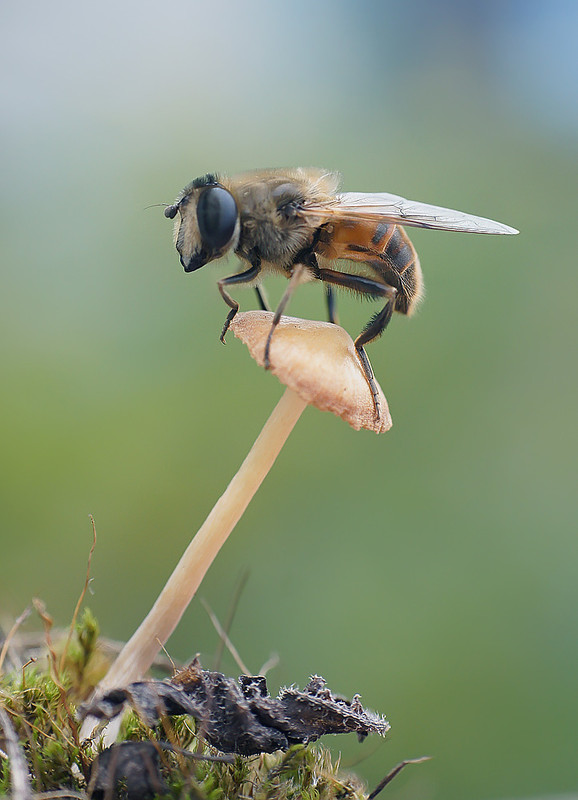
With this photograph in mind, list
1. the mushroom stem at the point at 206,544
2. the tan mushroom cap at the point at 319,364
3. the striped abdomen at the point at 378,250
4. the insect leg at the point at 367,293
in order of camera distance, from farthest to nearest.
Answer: the striped abdomen at the point at 378,250, the insect leg at the point at 367,293, the mushroom stem at the point at 206,544, the tan mushroom cap at the point at 319,364

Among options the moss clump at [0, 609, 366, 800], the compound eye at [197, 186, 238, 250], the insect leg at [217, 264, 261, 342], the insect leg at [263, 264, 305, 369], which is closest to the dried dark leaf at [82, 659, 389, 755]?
the moss clump at [0, 609, 366, 800]

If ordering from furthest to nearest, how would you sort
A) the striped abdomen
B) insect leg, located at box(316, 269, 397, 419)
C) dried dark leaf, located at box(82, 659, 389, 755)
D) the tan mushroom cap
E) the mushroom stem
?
1. the striped abdomen
2. insect leg, located at box(316, 269, 397, 419)
3. the mushroom stem
4. the tan mushroom cap
5. dried dark leaf, located at box(82, 659, 389, 755)

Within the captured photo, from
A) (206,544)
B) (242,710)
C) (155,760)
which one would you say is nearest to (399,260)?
(206,544)

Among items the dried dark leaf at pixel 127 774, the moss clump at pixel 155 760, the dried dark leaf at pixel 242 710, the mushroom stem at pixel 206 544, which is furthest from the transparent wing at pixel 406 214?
the dried dark leaf at pixel 127 774

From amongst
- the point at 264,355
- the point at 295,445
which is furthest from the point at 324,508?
the point at 264,355

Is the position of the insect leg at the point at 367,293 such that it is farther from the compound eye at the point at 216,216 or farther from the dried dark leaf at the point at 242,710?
the dried dark leaf at the point at 242,710

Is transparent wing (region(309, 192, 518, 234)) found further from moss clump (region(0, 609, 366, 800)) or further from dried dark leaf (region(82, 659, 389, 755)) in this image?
moss clump (region(0, 609, 366, 800))
